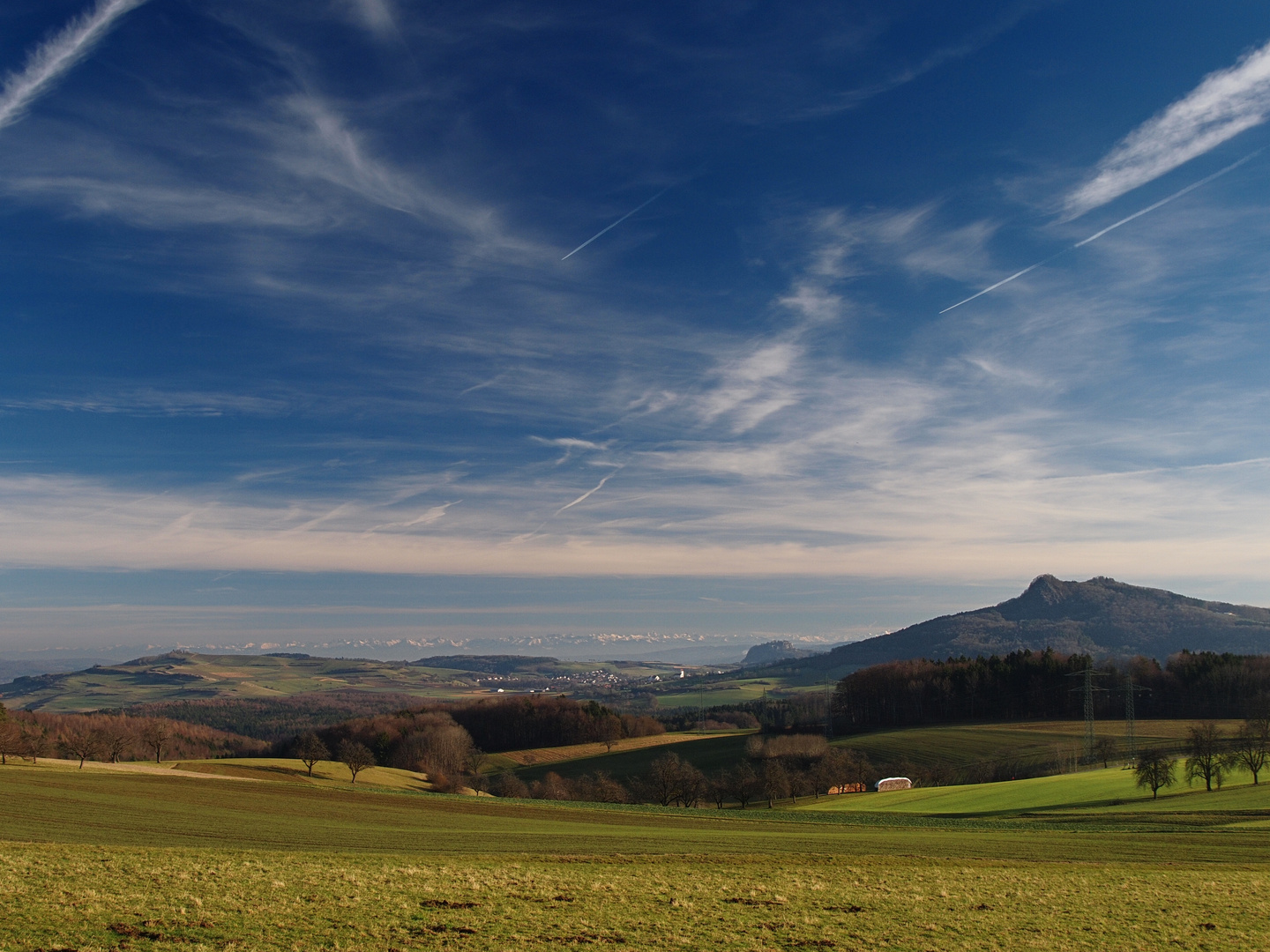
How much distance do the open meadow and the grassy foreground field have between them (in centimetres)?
11

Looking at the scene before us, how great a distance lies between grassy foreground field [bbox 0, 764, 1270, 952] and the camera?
17.2 metres

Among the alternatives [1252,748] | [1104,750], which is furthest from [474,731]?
[1252,748]

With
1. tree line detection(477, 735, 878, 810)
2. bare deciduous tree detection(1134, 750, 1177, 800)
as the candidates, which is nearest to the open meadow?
bare deciduous tree detection(1134, 750, 1177, 800)

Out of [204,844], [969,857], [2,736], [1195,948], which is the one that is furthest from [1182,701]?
[2,736]

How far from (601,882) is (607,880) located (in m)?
0.69

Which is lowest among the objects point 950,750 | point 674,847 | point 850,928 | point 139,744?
point 139,744

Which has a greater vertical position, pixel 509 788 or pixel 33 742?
pixel 33 742

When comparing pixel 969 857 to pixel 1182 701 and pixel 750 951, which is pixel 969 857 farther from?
pixel 1182 701

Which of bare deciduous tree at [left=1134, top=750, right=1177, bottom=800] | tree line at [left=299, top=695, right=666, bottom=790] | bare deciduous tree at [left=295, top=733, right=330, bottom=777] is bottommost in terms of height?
tree line at [left=299, top=695, right=666, bottom=790]

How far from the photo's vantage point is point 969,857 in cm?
3306

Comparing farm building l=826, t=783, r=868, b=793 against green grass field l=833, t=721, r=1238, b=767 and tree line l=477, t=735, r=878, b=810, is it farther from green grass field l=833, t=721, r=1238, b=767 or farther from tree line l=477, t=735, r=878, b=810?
green grass field l=833, t=721, r=1238, b=767

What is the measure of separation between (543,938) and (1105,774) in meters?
80.3

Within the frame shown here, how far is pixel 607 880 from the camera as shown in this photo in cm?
2438

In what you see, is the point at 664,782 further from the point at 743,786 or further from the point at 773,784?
the point at 773,784
